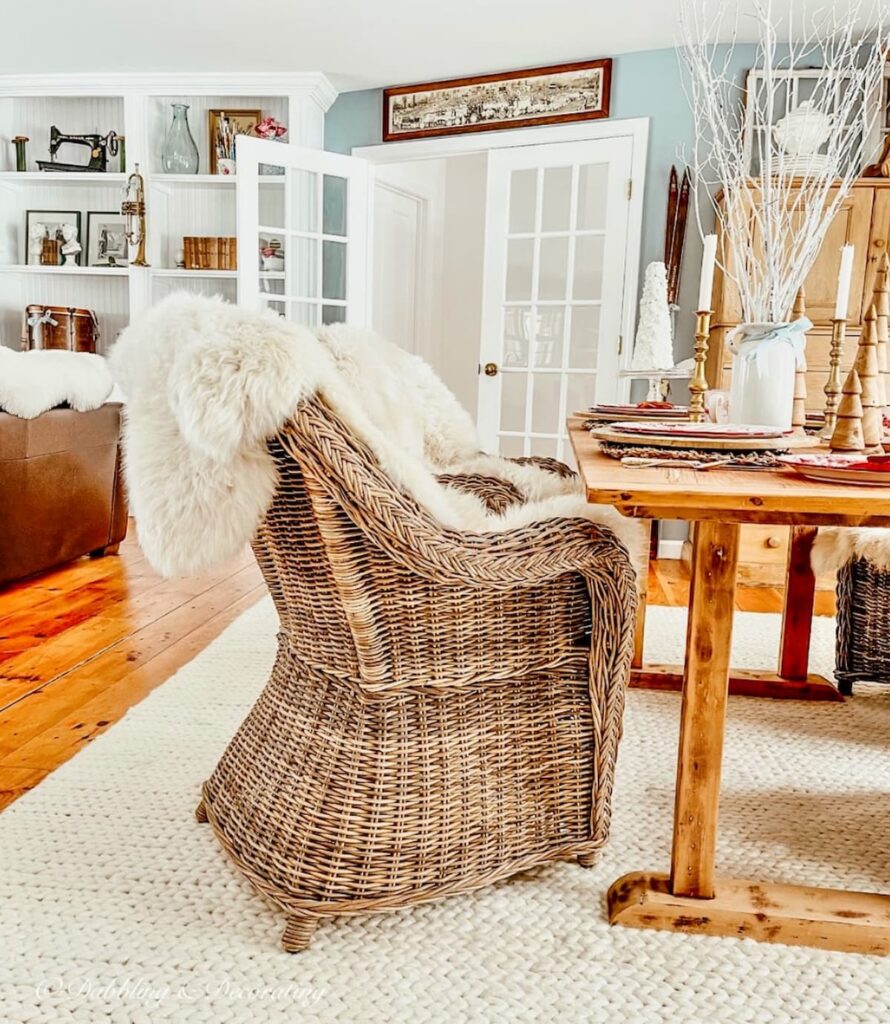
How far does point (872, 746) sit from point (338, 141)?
13.1 ft

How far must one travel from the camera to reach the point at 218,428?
40.6 inches

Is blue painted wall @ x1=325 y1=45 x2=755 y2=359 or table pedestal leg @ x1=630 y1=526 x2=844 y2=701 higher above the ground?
blue painted wall @ x1=325 y1=45 x2=755 y2=359

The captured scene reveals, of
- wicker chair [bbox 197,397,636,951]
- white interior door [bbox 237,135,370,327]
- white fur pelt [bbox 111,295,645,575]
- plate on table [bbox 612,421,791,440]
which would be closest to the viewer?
white fur pelt [bbox 111,295,645,575]

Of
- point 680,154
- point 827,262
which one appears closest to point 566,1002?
point 827,262

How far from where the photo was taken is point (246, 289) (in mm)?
4281

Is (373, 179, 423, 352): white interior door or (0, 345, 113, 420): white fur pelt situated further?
(373, 179, 423, 352): white interior door

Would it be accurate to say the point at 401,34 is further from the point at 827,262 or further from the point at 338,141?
the point at 827,262

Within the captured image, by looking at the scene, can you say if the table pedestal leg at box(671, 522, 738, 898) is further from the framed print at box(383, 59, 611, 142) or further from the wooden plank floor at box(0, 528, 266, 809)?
the framed print at box(383, 59, 611, 142)

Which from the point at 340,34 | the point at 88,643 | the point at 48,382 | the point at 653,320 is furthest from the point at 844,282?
the point at 340,34

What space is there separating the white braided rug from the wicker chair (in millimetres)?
63

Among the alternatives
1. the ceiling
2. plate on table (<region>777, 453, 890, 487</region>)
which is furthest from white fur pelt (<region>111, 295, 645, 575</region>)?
the ceiling

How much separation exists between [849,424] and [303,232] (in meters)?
3.59

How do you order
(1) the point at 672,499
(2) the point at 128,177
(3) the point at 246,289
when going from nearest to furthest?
(1) the point at 672,499, (3) the point at 246,289, (2) the point at 128,177

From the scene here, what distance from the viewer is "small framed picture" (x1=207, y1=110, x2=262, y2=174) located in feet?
15.1
